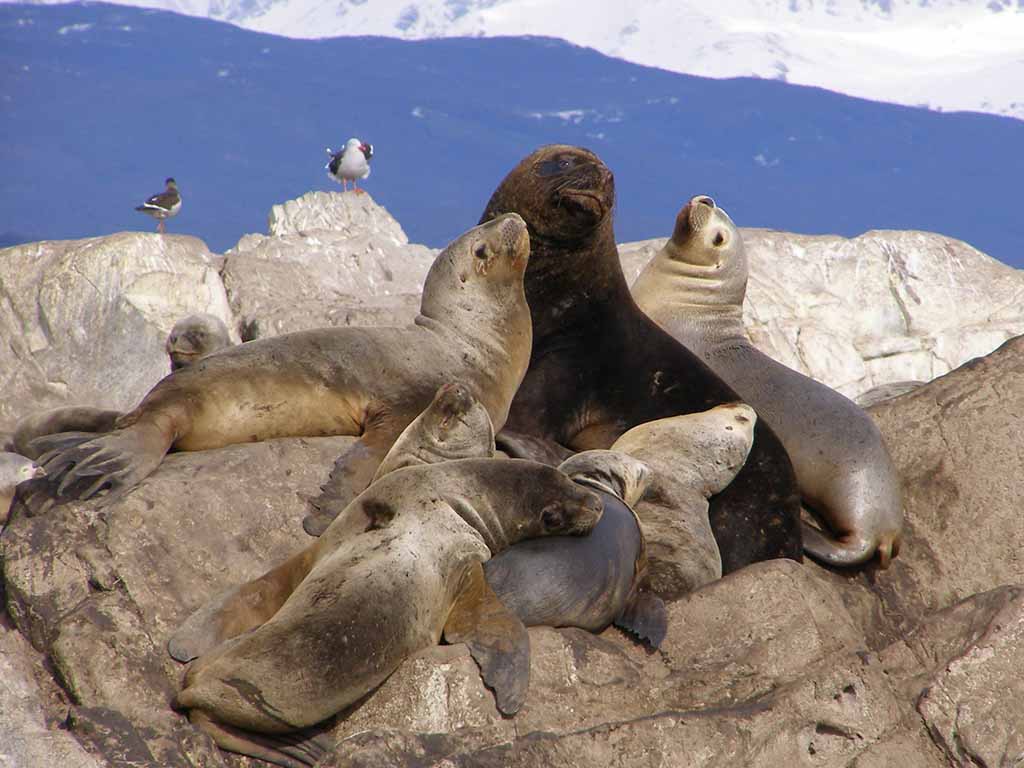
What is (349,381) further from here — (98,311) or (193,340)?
(98,311)

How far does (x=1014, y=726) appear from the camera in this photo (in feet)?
12.6

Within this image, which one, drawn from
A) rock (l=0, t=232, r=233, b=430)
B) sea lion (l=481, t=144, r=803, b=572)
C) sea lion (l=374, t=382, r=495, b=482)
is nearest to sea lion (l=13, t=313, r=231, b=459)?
sea lion (l=374, t=382, r=495, b=482)

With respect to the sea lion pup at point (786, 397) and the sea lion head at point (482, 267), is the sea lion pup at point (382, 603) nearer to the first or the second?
the sea lion head at point (482, 267)

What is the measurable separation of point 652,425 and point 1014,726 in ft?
5.99

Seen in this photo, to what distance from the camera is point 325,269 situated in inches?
399

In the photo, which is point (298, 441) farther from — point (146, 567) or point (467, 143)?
point (467, 143)

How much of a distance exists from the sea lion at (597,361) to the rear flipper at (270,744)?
251 centimetres

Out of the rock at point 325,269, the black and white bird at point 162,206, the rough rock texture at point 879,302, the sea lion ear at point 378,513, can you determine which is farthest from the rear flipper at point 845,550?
the black and white bird at point 162,206

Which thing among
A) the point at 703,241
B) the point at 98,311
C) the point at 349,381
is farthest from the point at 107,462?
the point at 98,311

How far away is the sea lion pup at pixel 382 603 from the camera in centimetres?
300

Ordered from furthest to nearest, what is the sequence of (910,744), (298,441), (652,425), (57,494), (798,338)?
(798,338) → (652,425) → (298,441) → (57,494) → (910,744)

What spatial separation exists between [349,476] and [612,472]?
90 cm

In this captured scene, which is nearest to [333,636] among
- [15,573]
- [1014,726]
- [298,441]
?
[15,573]

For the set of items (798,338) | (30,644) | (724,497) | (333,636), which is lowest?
(798,338)
